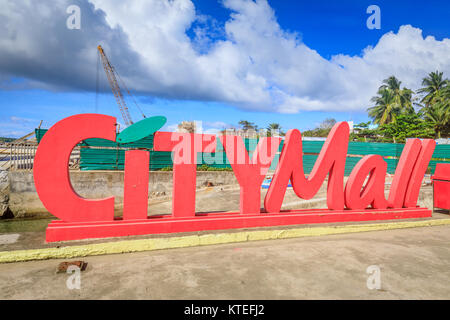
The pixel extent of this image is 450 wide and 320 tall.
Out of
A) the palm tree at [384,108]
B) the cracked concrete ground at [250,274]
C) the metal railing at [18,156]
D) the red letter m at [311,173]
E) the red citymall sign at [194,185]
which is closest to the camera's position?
the cracked concrete ground at [250,274]

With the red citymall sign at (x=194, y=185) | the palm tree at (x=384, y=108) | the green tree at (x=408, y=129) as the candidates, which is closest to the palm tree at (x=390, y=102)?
the palm tree at (x=384, y=108)

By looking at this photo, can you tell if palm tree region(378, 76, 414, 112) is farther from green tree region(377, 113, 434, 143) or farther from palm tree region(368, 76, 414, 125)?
green tree region(377, 113, 434, 143)

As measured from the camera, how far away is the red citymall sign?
5.76 meters

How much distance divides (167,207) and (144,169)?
801cm

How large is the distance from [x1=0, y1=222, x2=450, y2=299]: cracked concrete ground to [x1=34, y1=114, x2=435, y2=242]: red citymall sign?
0.77 metres

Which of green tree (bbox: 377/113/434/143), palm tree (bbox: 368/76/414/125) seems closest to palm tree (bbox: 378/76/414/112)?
palm tree (bbox: 368/76/414/125)

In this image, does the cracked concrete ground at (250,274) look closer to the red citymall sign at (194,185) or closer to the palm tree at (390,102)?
the red citymall sign at (194,185)

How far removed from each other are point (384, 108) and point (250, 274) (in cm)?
5652

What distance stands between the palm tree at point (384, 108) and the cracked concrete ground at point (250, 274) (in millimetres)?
50764

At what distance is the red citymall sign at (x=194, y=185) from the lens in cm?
576

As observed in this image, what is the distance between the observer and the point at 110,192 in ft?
49.5

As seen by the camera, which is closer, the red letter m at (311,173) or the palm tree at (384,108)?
the red letter m at (311,173)

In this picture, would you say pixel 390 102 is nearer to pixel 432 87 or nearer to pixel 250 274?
pixel 432 87
